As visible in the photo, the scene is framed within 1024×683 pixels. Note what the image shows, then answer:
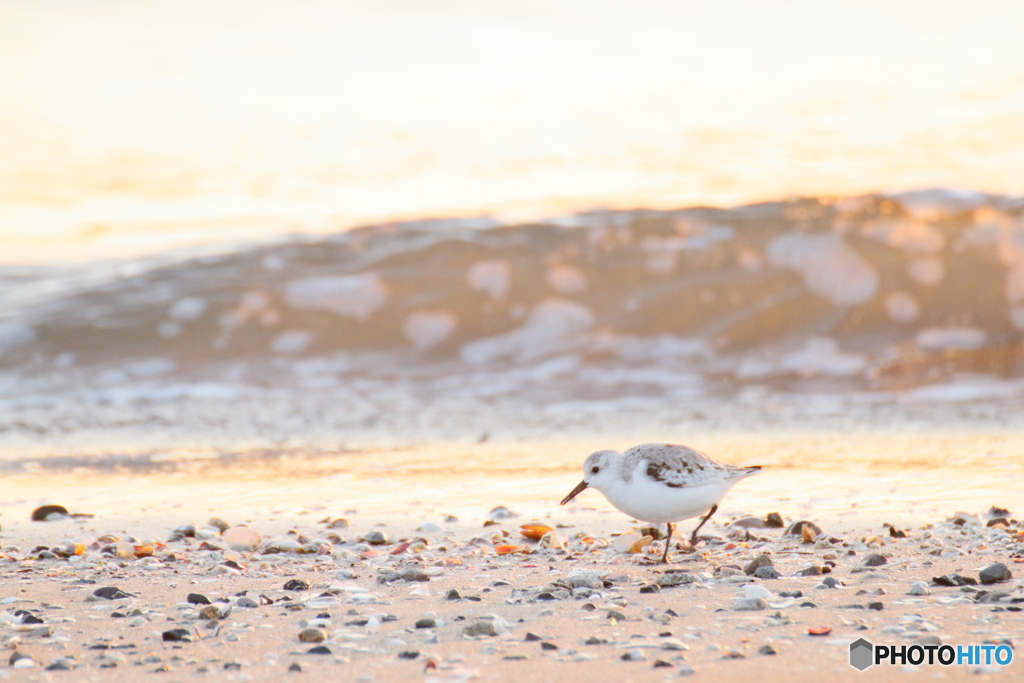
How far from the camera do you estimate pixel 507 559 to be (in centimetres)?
329

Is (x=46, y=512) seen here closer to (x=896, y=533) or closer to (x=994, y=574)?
(x=896, y=533)

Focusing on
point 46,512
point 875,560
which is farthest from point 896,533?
point 46,512

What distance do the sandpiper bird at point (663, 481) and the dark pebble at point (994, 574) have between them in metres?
0.86

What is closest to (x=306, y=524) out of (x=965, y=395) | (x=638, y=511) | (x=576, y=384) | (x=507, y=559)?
(x=507, y=559)

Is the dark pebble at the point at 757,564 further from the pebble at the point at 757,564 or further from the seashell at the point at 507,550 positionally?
the seashell at the point at 507,550

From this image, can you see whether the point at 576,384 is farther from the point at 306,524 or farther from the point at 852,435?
the point at 306,524

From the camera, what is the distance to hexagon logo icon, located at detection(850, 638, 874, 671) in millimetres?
2133

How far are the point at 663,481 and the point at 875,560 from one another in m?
0.68

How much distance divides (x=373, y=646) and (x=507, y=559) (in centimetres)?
102

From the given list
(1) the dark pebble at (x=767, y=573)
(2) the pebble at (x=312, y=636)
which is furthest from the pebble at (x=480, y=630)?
(1) the dark pebble at (x=767, y=573)

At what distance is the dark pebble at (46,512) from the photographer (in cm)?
389

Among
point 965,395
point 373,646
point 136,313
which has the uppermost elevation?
point 136,313

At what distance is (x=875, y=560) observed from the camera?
3023 millimetres

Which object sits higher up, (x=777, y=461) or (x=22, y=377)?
(x=22, y=377)
